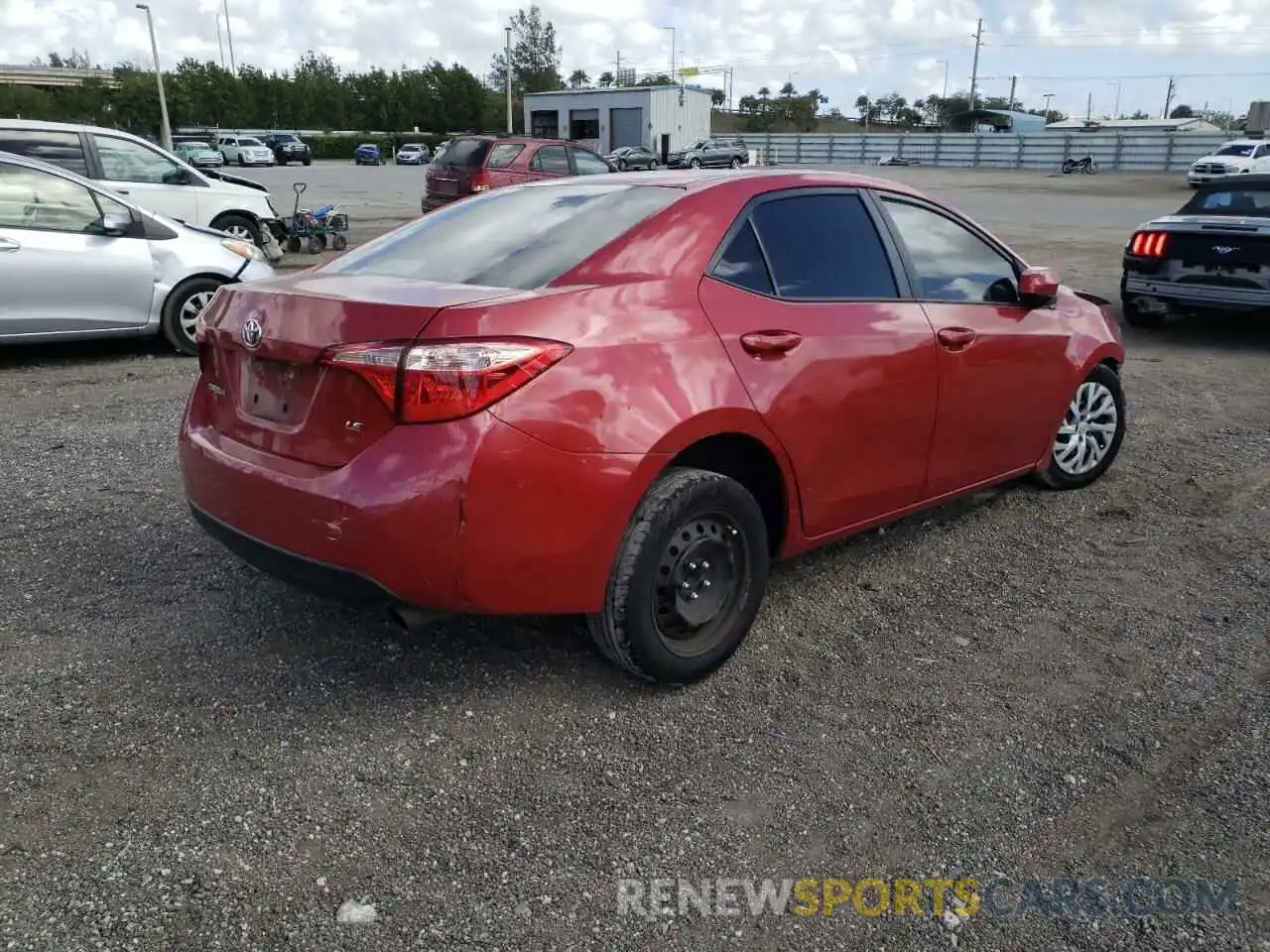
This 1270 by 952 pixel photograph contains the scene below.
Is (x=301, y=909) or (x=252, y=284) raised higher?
(x=252, y=284)

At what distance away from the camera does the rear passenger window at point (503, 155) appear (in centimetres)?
1753

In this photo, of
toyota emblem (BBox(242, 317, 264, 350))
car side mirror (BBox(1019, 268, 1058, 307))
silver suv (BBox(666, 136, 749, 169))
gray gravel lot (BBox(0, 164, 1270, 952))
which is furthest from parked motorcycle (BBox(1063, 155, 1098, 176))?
toyota emblem (BBox(242, 317, 264, 350))

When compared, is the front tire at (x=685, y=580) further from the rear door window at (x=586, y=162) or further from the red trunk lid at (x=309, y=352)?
the rear door window at (x=586, y=162)

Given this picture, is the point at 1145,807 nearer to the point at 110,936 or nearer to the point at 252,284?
the point at 110,936

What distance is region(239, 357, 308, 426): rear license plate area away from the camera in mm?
2959

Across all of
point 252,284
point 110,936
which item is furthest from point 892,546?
point 110,936

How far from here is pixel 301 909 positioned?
236cm

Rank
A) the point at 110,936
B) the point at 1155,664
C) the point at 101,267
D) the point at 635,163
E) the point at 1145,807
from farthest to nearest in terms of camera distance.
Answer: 1. the point at 635,163
2. the point at 101,267
3. the point at 1155,664
4. the point at 1145,807
5. the point at 110,936

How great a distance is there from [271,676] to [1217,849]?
2744mm

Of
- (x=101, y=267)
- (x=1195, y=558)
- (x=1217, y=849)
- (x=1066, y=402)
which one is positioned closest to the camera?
(x=1217, y=849)

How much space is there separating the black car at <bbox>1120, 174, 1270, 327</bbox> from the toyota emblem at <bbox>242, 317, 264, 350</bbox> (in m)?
8.22

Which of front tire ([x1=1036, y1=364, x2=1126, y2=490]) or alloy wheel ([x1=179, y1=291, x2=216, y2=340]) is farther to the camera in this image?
alloy wheel ([x1=179, y1=291, x2=216, y2=340])

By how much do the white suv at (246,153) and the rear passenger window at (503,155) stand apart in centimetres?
3992

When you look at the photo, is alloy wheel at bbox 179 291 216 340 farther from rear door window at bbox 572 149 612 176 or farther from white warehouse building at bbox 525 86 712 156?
white warehouse building at bbox 525 86 712 156
